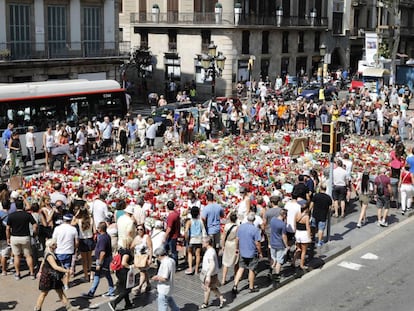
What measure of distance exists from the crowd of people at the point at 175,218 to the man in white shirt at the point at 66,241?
2cm

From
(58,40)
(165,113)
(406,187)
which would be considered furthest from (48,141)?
(58,40)

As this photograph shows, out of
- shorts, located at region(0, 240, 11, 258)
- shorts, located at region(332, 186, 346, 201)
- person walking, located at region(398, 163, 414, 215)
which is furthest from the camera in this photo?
person walking, located at region(398, 163, 414, 215)

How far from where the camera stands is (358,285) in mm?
14055

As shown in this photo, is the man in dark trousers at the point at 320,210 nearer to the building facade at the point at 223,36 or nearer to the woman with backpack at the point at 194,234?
the woman with backpack at the point at 194,234

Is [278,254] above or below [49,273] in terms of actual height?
below

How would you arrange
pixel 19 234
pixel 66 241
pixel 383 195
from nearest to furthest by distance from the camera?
pixel 66 241, pixel 19 234, pixel 383 195

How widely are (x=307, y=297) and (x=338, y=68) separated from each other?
53707mm

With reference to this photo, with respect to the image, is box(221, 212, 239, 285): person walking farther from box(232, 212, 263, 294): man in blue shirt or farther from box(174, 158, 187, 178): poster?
box(174, 158, 187, 178): poster

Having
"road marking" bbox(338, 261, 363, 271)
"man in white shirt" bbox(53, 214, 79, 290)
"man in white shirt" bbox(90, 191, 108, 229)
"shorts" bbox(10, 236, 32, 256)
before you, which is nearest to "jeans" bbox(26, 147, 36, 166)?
"man in white shirt" bbox(90, 191, 108, 229)

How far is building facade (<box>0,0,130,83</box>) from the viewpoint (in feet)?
113

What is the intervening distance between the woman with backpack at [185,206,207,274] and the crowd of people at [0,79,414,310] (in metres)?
0.02

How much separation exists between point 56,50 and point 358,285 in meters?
26.5

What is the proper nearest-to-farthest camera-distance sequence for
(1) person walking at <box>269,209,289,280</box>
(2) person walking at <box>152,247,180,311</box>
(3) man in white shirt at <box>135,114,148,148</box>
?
1. (2) person walking at <box>152,247,180,311</box>
2. (1) person walking at <box>269,209,289,280</box>
3. (3) man in white shirt at <box>135,114,148,148</box>

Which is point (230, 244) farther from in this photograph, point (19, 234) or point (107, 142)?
point (107, 142)
